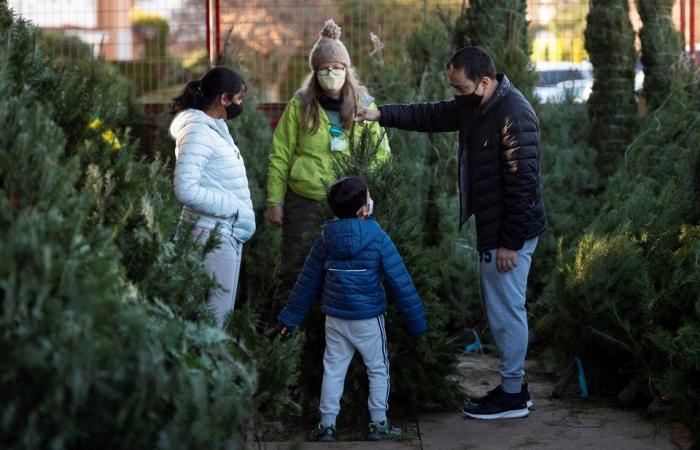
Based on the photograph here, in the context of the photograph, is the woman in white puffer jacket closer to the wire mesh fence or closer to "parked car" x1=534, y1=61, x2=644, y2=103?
the wire mesh fence

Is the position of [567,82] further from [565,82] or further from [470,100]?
[470,100]

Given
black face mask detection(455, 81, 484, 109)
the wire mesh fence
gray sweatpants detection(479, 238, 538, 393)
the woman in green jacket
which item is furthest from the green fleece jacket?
the wire mesh fence

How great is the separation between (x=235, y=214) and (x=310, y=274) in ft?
1.47

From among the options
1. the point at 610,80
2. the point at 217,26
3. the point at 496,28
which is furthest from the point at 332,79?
the point at 610,80

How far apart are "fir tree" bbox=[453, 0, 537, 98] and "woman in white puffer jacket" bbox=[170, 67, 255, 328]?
→ 4138 millimetres

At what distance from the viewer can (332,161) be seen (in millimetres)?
5938

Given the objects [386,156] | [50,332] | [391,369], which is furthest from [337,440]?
[50,332]

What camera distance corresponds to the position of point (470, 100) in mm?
5652

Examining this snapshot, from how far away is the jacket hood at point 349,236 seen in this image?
505 centimetres

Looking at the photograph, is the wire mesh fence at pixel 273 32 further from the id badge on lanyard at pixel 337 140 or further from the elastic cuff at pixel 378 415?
the elastic cuff at pixel 378 415

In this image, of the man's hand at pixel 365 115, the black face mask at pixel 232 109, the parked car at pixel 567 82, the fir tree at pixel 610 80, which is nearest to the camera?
the black face mask at pixel 232 109

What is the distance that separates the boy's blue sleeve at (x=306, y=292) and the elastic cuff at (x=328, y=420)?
444 mm

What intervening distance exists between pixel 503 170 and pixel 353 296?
1043mm

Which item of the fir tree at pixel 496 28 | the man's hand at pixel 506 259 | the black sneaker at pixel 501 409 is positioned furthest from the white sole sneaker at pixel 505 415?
the fir tree at pixel 496 28
